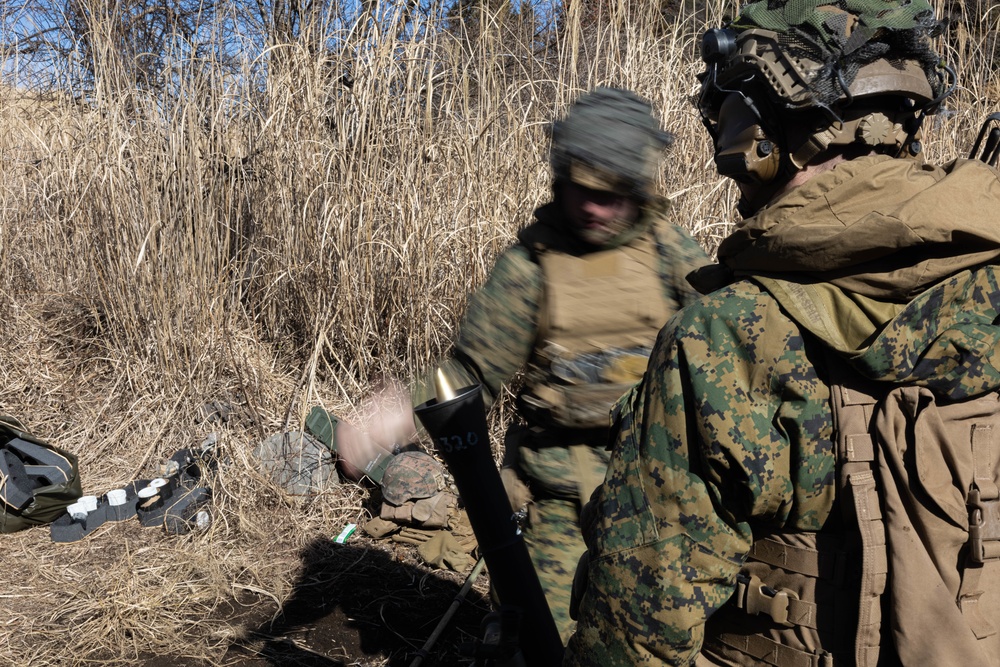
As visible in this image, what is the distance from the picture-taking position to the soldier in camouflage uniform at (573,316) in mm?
2111

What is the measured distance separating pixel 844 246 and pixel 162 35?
15.9 ft

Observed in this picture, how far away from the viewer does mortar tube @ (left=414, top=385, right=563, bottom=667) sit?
1.84 m

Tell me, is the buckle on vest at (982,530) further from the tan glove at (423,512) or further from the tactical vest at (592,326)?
the tan glove at (423,512)

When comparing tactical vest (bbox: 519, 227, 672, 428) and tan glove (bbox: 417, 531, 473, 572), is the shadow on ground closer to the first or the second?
tan glove (bbox: 417, 531, 473, 572)

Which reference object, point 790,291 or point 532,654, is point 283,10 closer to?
point 532,654

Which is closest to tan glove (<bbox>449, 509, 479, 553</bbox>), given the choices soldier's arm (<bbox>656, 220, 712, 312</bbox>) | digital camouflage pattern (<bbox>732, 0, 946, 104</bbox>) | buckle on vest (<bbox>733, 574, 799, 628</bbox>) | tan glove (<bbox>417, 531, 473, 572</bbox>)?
tan glove (<bbox>417, 531, 473, 572</bbox>)

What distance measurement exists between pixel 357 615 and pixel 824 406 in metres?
2.73

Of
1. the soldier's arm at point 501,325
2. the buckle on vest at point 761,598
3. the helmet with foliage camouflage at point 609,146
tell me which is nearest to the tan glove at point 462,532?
the soldier's arm at point 501,325

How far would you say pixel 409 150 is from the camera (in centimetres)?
438

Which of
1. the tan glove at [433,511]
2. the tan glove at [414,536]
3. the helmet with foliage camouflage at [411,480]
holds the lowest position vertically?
the tan glove at [414,536]

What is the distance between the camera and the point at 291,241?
4.60 m

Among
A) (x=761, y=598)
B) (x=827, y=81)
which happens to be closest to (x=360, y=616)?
(x=761, y=598)

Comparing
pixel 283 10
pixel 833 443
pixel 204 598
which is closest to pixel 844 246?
pixel 833 443

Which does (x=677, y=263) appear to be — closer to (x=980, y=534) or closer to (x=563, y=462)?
(x=563, y=462)
